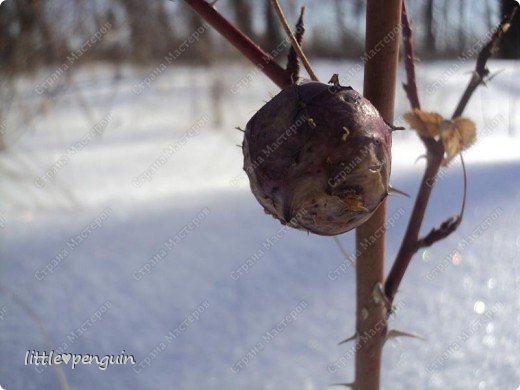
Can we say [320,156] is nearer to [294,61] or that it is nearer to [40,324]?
[294,61]

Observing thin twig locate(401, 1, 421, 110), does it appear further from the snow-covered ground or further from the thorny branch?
the snow-covered ground

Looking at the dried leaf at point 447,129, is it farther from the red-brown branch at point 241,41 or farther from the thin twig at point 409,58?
the red-brown branch at point 241,41

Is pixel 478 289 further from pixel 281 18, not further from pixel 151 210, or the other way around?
pixel 151 210

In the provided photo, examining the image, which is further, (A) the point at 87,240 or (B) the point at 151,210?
(B) the point at 151,210

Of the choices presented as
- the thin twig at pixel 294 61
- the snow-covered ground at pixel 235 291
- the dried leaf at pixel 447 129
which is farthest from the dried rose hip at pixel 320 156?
the snow-covered ground at pixel 235 291

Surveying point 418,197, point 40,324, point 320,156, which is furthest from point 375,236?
point 40,324

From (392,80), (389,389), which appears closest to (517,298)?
(389,389)
